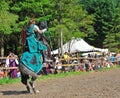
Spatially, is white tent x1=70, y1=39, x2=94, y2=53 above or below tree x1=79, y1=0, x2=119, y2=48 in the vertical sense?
below

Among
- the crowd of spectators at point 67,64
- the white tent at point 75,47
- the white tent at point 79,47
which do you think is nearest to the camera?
the crowd of spectators at point 67,64

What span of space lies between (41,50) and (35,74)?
632mm

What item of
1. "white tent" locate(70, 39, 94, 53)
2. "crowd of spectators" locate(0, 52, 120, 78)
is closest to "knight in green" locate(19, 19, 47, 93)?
"crowd of spectators" locate(0, 52, 120, 78)

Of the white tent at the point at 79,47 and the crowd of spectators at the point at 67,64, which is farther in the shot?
the white tent at the point at 79,47

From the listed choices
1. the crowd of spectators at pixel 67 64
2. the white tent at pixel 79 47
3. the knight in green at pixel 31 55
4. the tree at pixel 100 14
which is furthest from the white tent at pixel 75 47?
the knight in green at pixel 31 55

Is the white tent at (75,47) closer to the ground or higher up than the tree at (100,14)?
closer to the ground

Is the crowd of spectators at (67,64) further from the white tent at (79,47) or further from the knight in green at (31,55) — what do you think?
the knight in green at (31,55)

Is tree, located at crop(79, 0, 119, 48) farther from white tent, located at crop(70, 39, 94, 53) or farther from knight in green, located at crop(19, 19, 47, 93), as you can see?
knight in green, located at crop(19, 19, 47, 93)

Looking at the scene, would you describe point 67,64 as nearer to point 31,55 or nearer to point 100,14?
point 31,55

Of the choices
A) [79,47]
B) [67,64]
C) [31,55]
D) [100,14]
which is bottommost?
[67,64]

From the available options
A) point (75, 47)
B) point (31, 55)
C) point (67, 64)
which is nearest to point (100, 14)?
point (75, 47)

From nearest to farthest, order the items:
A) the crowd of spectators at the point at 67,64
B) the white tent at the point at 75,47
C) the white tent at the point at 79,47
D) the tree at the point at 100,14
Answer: the crowd of spectators at the point at 67,64 < the white tent at the point at 75,47 < the white tent at the point at 79,47 < the tree at the point at 100,14

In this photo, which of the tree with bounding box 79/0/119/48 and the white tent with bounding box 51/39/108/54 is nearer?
the white tent with bounding box 51/39/108/54

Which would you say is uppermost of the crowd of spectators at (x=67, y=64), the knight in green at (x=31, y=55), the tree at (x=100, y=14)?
the tree at (x=100, y=14)
